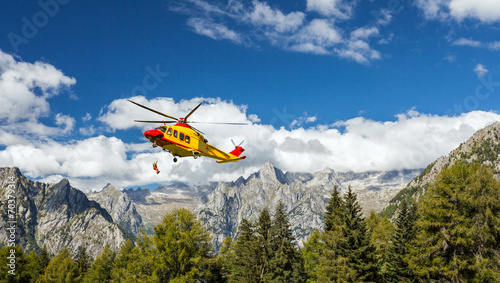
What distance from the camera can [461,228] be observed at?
23734 mm

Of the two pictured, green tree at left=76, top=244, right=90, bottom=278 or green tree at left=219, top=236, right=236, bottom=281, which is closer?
green tree at left=219, top=236, right=236, bottom=281

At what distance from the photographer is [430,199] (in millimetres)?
26297

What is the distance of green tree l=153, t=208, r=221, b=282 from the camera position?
28969 millimetres

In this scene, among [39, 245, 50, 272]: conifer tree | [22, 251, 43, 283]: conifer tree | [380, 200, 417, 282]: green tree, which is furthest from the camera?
[39, 245, 50, 272]: conifer tree

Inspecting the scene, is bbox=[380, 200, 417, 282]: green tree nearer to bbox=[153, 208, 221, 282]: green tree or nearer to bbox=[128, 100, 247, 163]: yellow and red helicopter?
bbox=[153, 208, 221, 282]: green tree

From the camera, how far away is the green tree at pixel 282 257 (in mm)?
37422

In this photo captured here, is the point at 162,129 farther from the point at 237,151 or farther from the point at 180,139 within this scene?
the point at 237,151

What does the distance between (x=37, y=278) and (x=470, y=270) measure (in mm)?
76009

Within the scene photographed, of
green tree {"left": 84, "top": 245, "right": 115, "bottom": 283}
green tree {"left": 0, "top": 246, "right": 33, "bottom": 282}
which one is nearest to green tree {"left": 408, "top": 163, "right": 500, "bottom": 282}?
green tree {"left": 84, "top": 245, "right": 115, "bottom": 283}

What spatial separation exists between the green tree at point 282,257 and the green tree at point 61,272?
43.2 metres

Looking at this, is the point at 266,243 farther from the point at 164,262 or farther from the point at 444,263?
the point at 444,263

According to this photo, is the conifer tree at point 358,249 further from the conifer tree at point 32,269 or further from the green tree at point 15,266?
the conifer tree at point 32,269

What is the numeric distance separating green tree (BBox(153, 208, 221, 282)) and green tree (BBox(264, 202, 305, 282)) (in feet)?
34.3

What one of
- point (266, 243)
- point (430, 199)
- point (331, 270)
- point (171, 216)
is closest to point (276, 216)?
point (266, 243)
